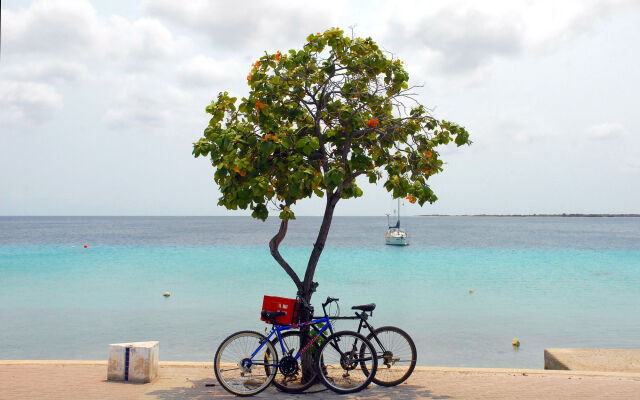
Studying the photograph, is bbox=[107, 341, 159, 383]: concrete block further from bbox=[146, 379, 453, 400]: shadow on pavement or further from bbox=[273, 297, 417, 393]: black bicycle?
bbox=[273, 297, 417, 393]: black bicycle

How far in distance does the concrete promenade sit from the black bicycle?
0.52 ft

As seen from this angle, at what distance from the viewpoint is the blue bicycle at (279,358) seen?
6332 millimetres

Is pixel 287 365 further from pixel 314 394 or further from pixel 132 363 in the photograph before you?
pixel 132 363

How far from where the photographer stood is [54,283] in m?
28.4

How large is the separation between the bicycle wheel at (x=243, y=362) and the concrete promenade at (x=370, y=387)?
0.18 meters

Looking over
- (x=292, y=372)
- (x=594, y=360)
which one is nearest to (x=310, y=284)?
(x=292, y=372)

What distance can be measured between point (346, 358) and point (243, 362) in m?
1.31

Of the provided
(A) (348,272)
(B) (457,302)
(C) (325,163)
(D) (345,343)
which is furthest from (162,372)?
(A) (348,272)

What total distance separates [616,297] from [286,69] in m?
23.9

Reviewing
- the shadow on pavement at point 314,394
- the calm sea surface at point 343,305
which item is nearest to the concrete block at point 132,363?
the shadow on pavement at point 314,394

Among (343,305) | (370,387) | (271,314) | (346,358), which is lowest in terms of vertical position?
(343,305)

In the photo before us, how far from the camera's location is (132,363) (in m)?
6.89

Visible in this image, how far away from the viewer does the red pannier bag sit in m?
6.49

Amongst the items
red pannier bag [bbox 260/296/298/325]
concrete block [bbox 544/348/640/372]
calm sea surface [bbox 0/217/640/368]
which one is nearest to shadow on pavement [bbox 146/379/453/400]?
red pannier bag [bbox 260/296/298/325]
